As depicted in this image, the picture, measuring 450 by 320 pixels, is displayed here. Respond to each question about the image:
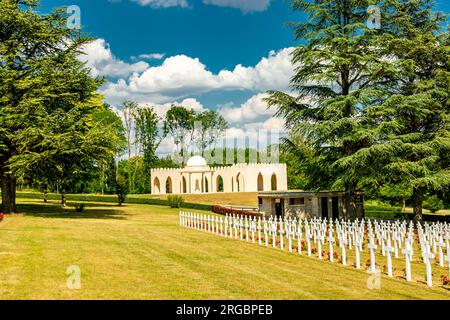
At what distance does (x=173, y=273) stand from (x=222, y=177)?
182 ft

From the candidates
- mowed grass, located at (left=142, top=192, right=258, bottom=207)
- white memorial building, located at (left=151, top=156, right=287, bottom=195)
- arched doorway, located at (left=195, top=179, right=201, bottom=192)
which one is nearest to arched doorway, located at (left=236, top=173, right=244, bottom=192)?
white memorial building, located at (left=151, top=156, right=287, bottom=195)

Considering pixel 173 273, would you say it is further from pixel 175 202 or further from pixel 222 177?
pixel 222 177

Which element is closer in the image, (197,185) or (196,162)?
(197,185)

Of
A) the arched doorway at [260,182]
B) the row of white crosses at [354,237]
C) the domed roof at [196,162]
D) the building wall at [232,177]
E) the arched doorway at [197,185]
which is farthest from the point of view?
the arched doorway at [260,182]

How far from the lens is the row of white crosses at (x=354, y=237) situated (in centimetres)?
1151

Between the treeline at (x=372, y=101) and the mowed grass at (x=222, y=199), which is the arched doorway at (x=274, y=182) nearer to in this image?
the mowed grass at (x=222, y=199)

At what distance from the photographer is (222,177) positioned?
6625 centimetres

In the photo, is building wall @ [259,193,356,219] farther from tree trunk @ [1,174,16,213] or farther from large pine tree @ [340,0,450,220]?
tree trunk @ [1,174,16,213]

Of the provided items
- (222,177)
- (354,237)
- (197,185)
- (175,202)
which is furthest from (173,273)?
(222,177)

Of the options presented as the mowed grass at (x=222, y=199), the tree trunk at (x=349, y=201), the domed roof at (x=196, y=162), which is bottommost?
the mowed grass at (x=222, y=199)

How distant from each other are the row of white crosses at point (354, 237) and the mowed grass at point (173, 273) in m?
0.62

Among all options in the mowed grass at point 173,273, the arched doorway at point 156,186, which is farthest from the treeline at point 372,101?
the arched doorway at point 156,186
